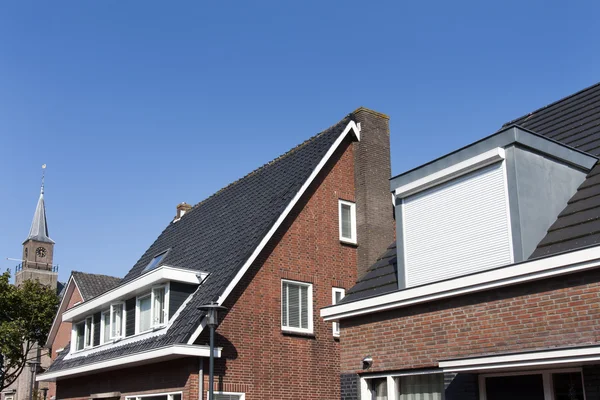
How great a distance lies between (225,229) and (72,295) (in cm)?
1949

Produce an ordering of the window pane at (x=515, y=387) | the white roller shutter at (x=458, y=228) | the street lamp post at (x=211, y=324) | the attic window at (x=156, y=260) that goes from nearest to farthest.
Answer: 1. the window pane at (x=515, y=387)
2. the white roller shutter at (x=458, y=228)
3. the street lamp post at (x=211, y=324)
4. the attic window at (x=156, y=260)

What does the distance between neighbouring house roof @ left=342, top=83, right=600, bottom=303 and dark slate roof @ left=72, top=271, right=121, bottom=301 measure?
2480 centimetres

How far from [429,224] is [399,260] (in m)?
0.87

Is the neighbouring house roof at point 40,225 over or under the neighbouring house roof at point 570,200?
over

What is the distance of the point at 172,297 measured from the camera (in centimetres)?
1761

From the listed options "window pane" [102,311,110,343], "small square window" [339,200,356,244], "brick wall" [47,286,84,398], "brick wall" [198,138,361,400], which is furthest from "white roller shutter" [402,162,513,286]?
"brick wall" [47,286,84,398]

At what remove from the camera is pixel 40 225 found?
93312 mm

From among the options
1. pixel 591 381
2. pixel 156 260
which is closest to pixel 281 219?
pixel 156 260

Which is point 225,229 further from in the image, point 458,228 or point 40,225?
point 40,225

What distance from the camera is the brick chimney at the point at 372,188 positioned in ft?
66.0

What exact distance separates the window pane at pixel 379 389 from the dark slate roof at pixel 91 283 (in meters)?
25.3

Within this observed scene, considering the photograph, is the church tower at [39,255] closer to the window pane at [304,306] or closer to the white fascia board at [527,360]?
the window pane at [304,306]

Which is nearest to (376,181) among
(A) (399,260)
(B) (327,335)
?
(B) (327,335)

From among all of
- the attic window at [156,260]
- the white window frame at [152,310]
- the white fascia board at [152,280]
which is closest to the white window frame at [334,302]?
the white fascia board at [152,280]
